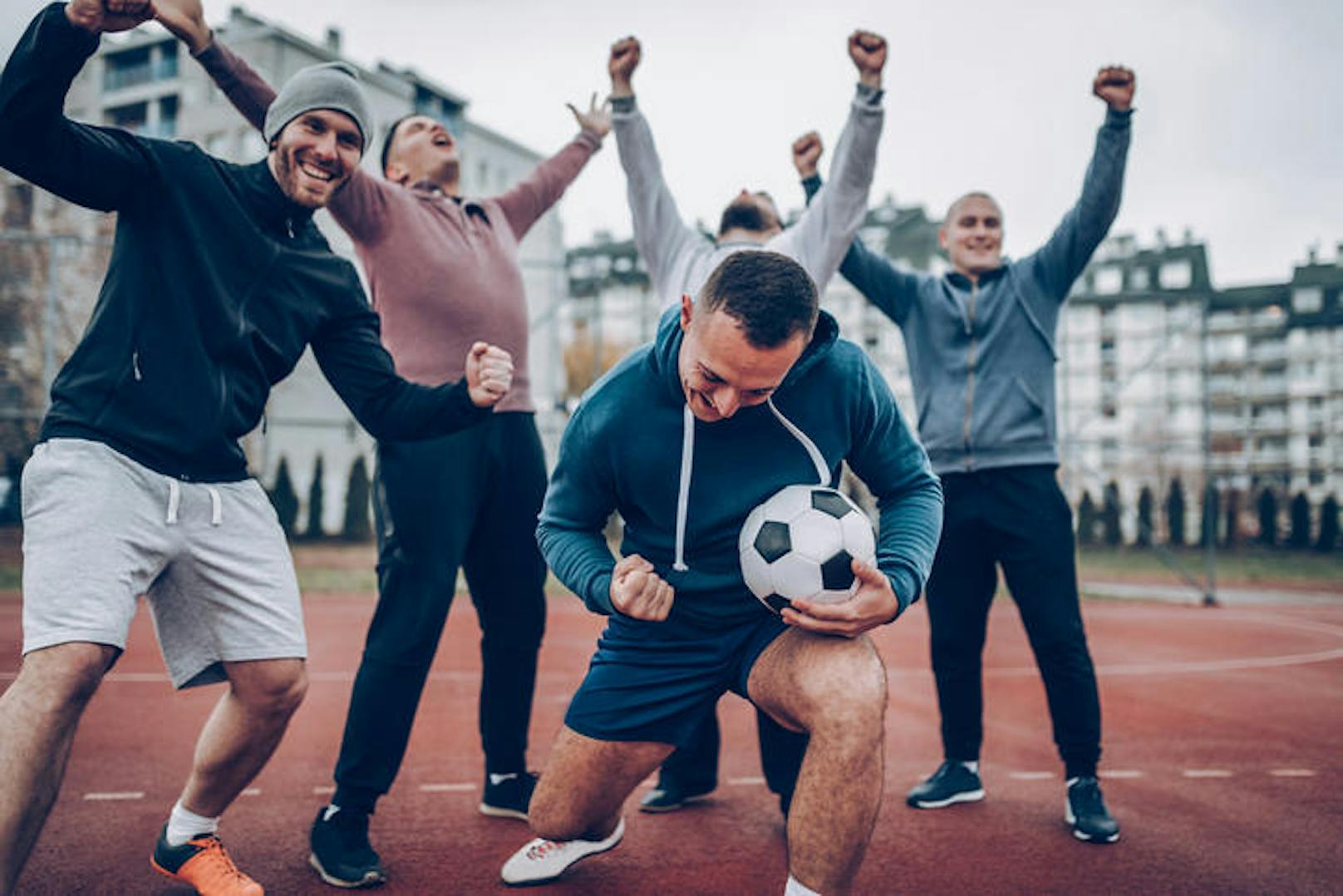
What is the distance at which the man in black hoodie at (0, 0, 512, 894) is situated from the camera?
2.04 m

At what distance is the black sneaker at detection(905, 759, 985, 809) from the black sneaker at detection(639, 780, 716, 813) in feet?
2.49

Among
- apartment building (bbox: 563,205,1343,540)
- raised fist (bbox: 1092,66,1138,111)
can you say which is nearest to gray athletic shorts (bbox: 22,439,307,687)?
raised fist (bbox: 1092,66,1138,111)

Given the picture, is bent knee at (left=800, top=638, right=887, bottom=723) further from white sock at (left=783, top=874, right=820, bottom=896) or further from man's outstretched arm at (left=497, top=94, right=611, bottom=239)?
man's outstretched arm at (left=497, top=94, right=611, bottom=239)

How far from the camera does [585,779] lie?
8.07 feet

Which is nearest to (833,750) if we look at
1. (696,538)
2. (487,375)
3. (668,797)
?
(696,538)

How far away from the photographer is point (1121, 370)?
5472cm

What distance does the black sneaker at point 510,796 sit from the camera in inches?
132

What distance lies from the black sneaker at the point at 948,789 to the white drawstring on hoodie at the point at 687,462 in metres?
1.63

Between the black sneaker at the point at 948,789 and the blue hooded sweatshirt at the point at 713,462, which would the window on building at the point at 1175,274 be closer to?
the black sneaker at the point at 948,789

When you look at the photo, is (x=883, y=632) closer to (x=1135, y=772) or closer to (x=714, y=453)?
(x=1135, y=772)

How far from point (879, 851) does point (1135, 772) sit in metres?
1.68

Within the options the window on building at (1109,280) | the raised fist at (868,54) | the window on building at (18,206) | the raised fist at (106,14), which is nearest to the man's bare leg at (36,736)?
the raised fist at (106,14)

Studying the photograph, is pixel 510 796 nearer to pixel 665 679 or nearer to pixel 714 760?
pixel 714 760

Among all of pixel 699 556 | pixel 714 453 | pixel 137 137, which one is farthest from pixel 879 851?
pixel 137 137
